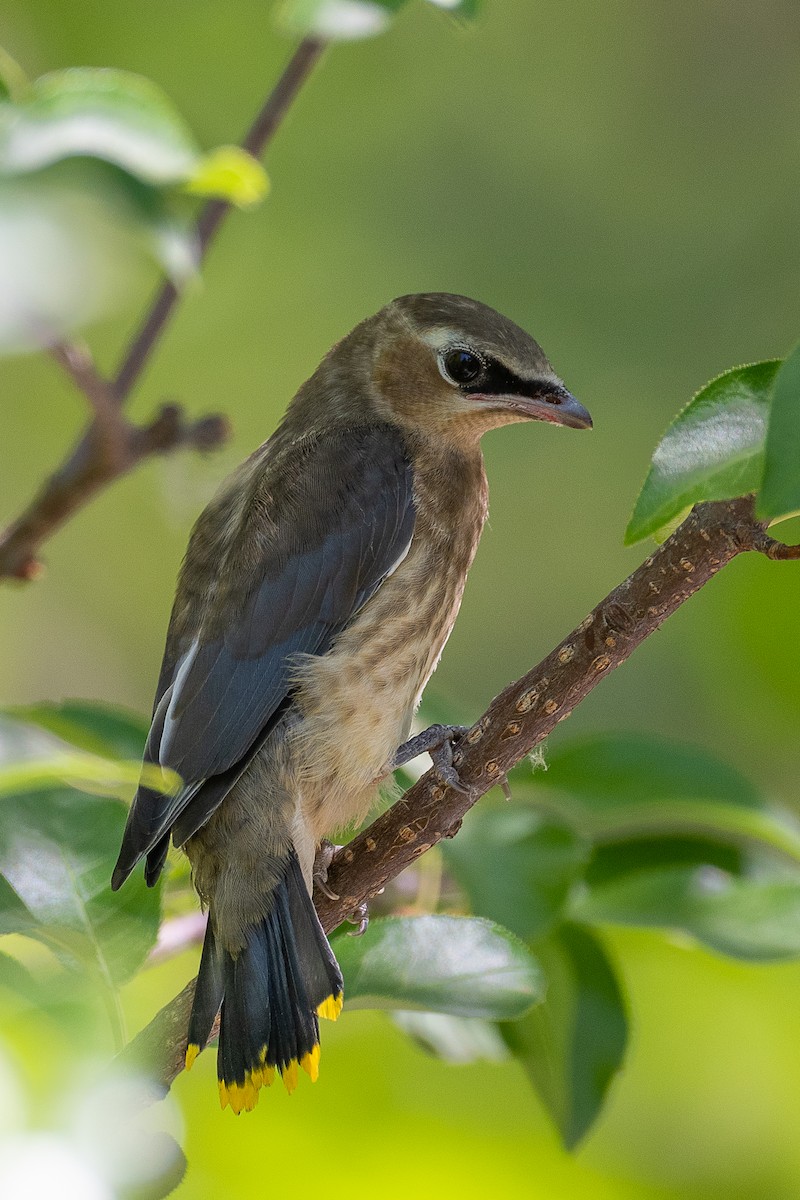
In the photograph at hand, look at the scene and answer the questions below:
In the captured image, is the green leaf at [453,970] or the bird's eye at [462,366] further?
the bird's eye at [462,366]

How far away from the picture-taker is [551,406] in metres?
3.46

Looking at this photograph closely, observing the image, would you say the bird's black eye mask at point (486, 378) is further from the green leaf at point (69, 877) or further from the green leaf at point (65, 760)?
the green leaf at point (69, 877)

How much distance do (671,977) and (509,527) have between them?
453 cm

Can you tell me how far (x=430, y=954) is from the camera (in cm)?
212

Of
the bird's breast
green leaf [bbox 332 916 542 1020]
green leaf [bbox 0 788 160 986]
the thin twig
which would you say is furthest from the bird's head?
green leaf [bbox 0 788 160 986]

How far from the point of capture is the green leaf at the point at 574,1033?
254 cm

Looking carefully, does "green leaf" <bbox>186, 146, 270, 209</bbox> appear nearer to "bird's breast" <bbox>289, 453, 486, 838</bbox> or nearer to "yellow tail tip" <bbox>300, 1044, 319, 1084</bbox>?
"bird's breast" <bbox>289, 453, 486, 838</bbox>

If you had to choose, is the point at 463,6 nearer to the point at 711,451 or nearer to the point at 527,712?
the point at 711,451

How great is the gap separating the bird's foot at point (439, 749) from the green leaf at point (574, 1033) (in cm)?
39

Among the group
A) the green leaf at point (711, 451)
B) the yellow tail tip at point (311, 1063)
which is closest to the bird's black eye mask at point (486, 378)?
the yellow tail tip at point (311, 1063)

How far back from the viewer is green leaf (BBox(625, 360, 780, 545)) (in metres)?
1.69

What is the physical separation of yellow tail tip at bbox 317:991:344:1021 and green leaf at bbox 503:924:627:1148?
0.42 m

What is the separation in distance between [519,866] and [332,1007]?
1.40 feet

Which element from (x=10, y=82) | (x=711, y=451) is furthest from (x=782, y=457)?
(x=10, y=82)
